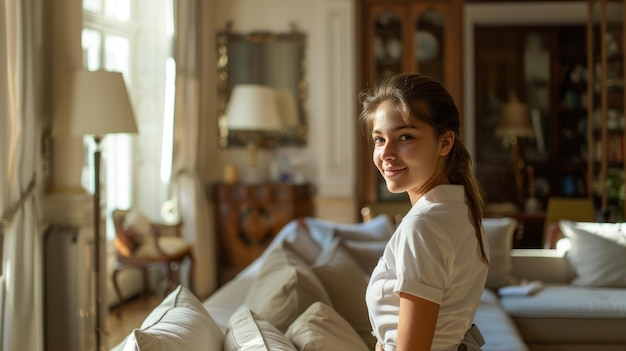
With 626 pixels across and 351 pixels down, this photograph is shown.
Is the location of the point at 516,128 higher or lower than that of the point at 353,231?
higher

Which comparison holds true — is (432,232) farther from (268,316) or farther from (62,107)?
(62,107)

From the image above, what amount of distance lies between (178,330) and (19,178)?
2.11 m

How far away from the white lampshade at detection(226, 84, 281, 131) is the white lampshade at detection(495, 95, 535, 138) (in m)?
2.43

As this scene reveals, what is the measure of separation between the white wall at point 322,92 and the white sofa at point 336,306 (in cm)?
278

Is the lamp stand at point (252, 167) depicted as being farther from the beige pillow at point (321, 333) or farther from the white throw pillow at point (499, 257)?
the beige pillow at point (321, 333)

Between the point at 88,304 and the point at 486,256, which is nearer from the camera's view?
the point at 486,256

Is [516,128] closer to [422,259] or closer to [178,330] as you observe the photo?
[178,330]

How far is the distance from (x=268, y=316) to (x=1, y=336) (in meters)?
1.62

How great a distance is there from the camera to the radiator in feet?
14.1

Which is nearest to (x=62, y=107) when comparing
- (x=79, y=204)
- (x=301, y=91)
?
(x=79, y=204)

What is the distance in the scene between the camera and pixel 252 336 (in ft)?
7.13

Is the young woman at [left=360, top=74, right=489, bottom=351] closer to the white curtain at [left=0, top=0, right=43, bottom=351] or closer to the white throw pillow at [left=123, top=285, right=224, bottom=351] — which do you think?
the white throw pillow at [left=123, top=285, right=224, bottom=351]

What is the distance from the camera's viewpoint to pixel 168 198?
7.41m

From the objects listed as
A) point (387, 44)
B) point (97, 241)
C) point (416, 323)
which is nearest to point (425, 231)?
point (416, 323)
